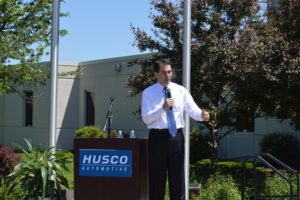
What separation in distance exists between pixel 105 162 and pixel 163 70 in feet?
4.84

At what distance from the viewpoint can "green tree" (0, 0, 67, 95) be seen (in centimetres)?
1312

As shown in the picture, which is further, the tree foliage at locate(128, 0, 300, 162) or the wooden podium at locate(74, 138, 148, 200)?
the tree foliage at locate(128, 0, 300, 162)

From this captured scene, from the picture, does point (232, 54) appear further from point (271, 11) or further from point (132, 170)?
point (132, 170)

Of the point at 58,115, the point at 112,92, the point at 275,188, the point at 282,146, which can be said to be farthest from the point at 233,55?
the point at 58,115

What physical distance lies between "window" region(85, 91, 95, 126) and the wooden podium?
23.6m

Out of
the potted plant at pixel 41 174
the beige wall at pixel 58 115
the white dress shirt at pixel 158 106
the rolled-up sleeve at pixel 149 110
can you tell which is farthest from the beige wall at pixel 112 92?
the rolled-up sleeve at pixel 149 110

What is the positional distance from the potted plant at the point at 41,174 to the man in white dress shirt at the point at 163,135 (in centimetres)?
236

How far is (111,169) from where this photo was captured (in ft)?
24.6

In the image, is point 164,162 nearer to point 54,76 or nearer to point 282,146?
point 54,76

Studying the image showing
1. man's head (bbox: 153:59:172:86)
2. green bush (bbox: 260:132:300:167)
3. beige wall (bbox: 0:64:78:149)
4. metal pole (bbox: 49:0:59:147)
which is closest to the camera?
man's head (bbox: 153:59:172:86)

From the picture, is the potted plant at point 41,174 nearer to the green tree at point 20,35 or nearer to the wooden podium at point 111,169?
the wooden podium at point 111,169

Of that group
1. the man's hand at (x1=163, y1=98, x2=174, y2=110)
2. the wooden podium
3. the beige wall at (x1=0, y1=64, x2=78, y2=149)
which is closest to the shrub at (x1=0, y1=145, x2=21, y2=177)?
the wooden podium

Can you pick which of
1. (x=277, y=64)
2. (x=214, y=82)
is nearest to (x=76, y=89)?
(x=214, y=82)

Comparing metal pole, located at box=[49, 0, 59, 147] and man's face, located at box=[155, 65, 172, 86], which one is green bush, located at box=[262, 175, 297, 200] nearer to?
metal pole, located at box=[49, 0, 59, 147]
